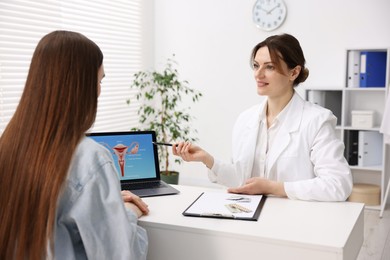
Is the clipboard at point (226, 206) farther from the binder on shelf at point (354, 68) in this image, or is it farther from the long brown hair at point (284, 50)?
the binder on shelf at point (354, 68)

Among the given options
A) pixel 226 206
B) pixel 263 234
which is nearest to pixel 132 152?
pixel 226 206

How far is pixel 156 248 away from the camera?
4.91 ft

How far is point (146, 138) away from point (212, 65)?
3.21 meters

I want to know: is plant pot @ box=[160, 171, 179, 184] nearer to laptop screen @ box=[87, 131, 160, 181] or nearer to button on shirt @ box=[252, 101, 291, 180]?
button on shirt @ box=[252, 101, 291, 180]

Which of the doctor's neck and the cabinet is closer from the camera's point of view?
the doctor's neck

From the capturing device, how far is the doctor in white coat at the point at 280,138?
6.41 feet

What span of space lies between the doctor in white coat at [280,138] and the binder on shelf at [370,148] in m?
2.34

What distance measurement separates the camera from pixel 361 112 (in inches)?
169

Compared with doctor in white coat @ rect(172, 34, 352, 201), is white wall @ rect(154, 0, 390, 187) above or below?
above

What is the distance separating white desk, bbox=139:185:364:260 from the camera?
1.31m

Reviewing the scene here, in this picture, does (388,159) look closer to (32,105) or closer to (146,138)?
(146,138)

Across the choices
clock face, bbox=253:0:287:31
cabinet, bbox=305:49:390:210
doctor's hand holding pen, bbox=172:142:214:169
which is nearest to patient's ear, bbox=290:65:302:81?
doctor's hand holding pen, bbox=172:142:214:169

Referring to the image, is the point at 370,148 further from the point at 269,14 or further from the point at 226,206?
the point at 226,206

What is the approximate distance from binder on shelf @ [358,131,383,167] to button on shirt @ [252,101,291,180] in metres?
2.37
